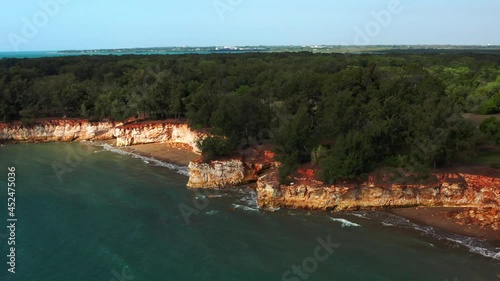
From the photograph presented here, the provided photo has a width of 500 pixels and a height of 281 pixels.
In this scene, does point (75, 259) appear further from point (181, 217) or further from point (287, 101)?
point (287, 101)

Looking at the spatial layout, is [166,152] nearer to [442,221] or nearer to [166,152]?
[166,152]

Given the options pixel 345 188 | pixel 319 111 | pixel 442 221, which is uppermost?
pixel 319 111

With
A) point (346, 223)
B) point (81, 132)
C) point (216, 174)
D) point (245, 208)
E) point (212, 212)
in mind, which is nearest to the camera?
point (346, 223)

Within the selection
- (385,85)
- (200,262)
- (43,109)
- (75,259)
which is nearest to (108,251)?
(75,259)

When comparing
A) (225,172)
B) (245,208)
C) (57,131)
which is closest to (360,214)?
(245,208)

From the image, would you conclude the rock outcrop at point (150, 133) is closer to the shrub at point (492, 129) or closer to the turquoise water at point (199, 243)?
the turquoise water at point (199, 243)

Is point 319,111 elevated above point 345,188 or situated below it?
above

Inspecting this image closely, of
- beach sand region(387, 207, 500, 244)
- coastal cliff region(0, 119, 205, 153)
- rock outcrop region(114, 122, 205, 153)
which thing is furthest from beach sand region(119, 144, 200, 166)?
beach sand region(387, 207, 500, 244)

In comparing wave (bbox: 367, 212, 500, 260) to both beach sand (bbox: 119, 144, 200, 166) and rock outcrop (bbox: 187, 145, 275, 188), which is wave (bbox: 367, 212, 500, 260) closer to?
rock outcrop (bbox: 187, 145, 275, 188)
